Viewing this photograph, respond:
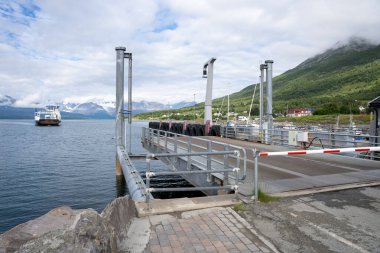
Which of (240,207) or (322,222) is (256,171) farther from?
(322,222)

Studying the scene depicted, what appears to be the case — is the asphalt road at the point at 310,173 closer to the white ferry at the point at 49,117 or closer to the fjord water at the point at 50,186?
the fjord water at the point at 50,186

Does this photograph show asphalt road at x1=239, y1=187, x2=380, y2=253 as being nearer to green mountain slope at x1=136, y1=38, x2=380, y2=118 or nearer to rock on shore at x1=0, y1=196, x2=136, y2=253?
rock on shore at x1=0, y1=196, x2=136, y2=253

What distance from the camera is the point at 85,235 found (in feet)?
11.2

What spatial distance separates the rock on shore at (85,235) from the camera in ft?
10.5

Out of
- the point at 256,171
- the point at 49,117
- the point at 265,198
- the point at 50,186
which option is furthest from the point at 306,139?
the point at 49,117

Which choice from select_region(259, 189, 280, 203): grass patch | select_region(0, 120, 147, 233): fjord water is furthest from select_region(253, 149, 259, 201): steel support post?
select_region(0, 120, 147, 233): fjord water

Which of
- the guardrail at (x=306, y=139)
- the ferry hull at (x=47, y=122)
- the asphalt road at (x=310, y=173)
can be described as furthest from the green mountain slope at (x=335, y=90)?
the asphalt road at (x=310, y=173)

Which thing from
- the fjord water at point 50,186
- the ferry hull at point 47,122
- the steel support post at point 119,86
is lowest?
the fjord water at point 50,186

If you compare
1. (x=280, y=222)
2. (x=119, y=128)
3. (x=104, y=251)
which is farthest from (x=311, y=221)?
(x=119, y=128)

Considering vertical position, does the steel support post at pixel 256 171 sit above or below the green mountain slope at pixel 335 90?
below

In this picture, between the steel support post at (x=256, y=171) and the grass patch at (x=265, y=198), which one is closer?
the steel support post at (x=256, y=171)

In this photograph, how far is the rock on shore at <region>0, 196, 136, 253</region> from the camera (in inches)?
126

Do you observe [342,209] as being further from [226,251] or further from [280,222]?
[226,251]

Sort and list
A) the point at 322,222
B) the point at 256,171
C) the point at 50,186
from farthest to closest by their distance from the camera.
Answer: the point at 50,186 → the point at 256,171 → the point at 322,222
